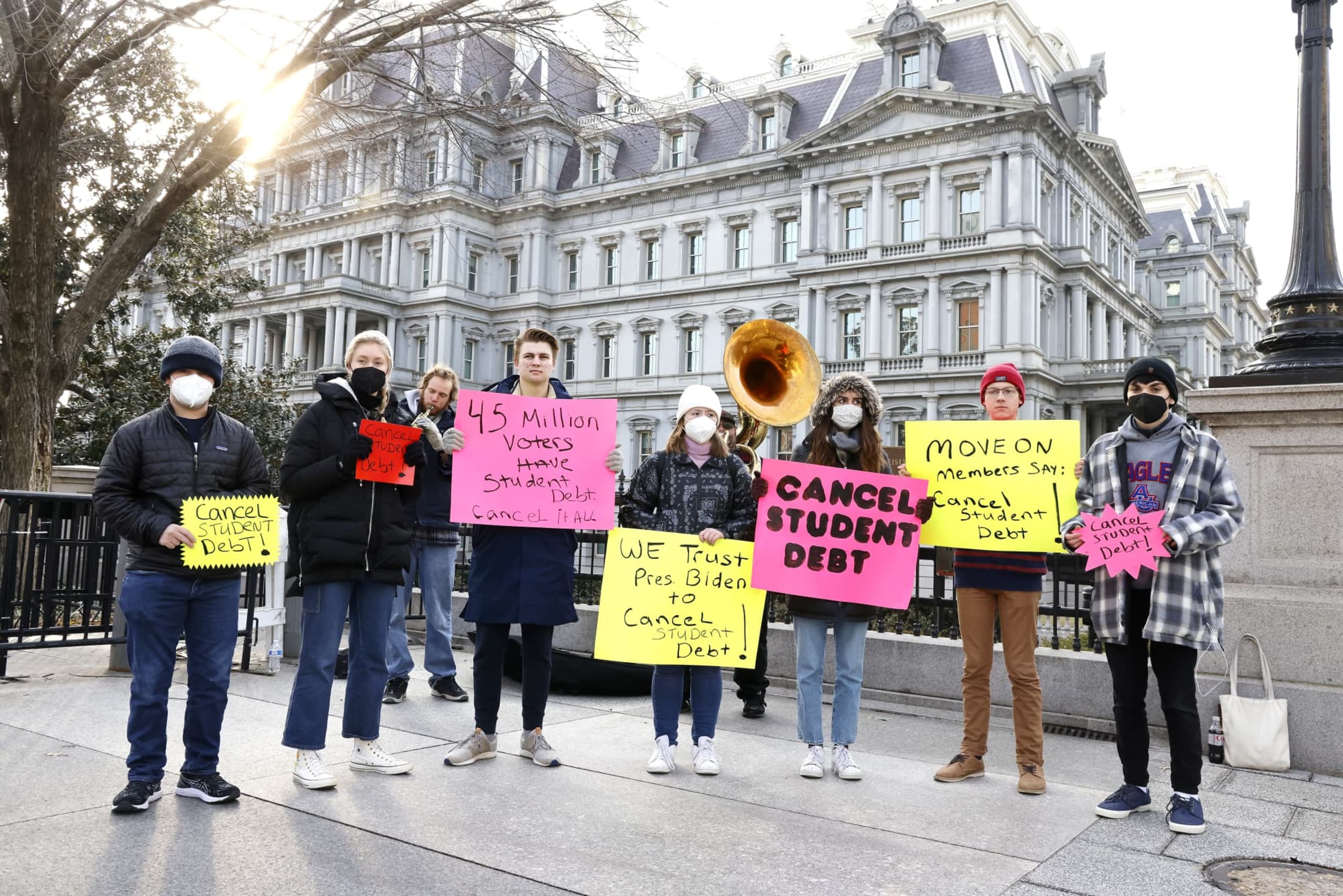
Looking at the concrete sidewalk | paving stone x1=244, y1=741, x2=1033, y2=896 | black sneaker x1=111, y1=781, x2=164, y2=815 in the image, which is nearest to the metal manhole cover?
the concrete sidewalk

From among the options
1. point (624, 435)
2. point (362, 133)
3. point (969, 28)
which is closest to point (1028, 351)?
point (969, 28)

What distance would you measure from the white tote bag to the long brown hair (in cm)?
233

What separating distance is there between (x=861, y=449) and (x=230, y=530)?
312cm

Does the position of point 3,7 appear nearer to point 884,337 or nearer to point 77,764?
point 77,764

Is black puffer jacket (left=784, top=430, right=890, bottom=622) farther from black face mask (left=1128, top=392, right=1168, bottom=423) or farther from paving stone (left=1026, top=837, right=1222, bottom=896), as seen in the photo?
paving stone (left=1026, top=837, right=1222, bottom=896)

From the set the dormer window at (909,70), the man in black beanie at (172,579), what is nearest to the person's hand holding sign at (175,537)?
the man in black beanie at (172,579)

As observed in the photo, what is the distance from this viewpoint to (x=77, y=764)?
15.6 ft

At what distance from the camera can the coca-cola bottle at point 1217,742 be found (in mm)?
5586

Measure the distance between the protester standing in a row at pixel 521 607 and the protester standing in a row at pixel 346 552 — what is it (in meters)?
0.43

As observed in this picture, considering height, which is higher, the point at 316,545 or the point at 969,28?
the point at 969,28

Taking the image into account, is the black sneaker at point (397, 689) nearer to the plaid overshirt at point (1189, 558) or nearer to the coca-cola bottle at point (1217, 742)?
the plaid overshirt at point (1189, 558)

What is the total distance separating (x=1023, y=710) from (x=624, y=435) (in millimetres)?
44527

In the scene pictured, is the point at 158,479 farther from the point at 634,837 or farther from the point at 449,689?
the point at 449,689

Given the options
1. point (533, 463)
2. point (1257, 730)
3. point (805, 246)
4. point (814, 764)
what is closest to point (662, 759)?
point (814, 764)
